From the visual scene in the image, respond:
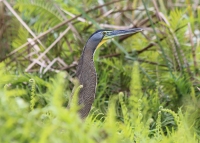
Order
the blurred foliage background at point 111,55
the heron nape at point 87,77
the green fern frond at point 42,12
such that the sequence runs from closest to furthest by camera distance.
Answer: the heron nape at point 87,77 < the blurred foliage background at point 111,55 < the green fern frond at point 42,12

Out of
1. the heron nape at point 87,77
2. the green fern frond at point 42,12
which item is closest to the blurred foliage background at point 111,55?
the green fern frond at point 42,12

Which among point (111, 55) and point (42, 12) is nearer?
point (111, 55)

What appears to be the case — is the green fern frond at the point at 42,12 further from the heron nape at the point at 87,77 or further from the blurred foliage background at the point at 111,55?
the heron nape at the point at 87,77

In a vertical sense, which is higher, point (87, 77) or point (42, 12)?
point (42, 12)

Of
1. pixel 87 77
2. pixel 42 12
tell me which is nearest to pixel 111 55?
pixel 42 12

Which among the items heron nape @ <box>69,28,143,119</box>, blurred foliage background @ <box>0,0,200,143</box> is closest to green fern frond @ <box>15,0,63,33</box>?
blurred foliage background @ <box>0,0,200,143</box>

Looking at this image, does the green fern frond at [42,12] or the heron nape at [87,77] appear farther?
the green fern frond at [42,12]

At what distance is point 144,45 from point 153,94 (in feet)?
2.68

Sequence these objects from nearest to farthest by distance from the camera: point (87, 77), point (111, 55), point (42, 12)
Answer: point (87, 77) < point (111, 55) < point (42, 12)

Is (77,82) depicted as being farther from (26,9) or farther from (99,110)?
(26,9)

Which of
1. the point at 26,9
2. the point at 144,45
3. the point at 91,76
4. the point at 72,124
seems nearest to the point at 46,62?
the point at 26,9

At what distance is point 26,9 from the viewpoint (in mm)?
5375

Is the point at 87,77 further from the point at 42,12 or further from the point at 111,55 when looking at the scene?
the point at 42,12

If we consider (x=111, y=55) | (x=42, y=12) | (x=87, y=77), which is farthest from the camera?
(x=42, y=12)
